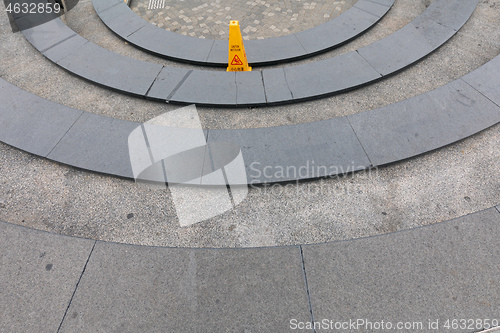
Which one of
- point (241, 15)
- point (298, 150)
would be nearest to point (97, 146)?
point (298, 150)

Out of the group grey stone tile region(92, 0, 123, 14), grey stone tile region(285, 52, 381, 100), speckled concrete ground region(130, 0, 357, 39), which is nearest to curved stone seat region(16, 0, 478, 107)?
grey stone tile region(285, 52, 381, 100)

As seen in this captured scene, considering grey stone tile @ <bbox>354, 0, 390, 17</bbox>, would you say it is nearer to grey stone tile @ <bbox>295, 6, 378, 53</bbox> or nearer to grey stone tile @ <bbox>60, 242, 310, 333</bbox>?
grey stone tile @ <bbox>295, 6, 378, 53</bbox>

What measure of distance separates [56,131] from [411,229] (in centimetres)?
569

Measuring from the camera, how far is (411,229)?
4.78 metres

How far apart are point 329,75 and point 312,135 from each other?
1.53 meters

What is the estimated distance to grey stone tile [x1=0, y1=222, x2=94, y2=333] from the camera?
4.27m

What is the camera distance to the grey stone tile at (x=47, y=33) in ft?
24.8

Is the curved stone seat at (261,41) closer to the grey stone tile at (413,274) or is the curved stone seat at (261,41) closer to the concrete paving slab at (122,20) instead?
the concrete paving slab at (122,20)

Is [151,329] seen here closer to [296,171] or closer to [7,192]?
[296,171]

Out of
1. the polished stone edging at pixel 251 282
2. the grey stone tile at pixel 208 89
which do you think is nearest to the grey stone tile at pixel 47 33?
the grey stone tile at pixel 208 89

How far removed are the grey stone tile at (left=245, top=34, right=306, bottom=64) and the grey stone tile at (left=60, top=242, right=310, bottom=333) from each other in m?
4.04

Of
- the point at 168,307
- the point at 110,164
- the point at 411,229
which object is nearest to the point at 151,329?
the point at 168,307

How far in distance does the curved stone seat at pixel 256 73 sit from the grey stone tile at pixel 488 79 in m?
0.97

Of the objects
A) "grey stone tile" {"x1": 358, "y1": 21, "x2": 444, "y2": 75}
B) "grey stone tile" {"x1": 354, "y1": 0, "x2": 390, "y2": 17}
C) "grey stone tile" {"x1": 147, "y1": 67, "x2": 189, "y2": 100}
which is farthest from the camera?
"grey stone tile" {"x1": 354, "y1": 0, "x2": 390, "y2": 17}
